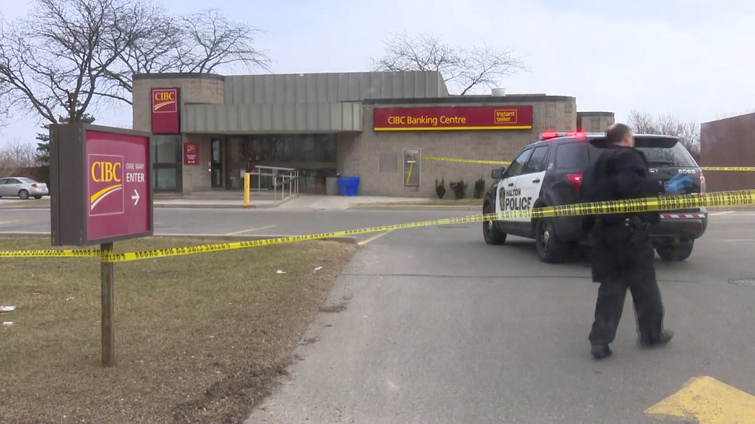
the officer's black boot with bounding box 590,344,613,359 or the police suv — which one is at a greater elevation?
the police suv

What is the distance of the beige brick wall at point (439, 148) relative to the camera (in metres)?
27.8

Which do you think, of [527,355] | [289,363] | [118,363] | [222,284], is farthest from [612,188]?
[222,284]

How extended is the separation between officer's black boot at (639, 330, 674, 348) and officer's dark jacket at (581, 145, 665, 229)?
0.96 m

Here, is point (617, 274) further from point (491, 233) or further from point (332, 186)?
point (332, 186)

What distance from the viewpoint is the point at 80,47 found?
38406mm

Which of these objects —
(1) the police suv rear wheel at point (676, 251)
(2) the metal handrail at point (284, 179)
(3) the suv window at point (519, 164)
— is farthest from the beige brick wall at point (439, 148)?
(1) the police suv rear wheel at point (676, 251)

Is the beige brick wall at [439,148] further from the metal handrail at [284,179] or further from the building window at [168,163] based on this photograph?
the building window at [168,163]

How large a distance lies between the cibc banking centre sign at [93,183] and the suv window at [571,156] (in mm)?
5363

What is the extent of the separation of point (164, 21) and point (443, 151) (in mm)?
24259

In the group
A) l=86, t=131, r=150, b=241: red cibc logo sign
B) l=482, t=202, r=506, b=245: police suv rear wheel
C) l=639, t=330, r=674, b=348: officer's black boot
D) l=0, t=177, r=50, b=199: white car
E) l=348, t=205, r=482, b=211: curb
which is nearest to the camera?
l=86, t=131, r=150, b=241: red cibc logo sign

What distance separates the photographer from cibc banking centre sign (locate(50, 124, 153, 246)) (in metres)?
4.63

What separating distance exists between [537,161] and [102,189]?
6.29 metres

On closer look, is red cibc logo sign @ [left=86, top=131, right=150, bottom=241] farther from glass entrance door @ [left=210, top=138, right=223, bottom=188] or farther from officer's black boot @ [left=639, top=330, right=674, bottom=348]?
glass entrance door @ [left=210, top=138, right=223, bottom=188]

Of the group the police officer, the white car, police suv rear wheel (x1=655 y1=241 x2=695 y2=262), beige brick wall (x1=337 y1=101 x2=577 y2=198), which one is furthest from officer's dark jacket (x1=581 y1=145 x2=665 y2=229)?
the white car
